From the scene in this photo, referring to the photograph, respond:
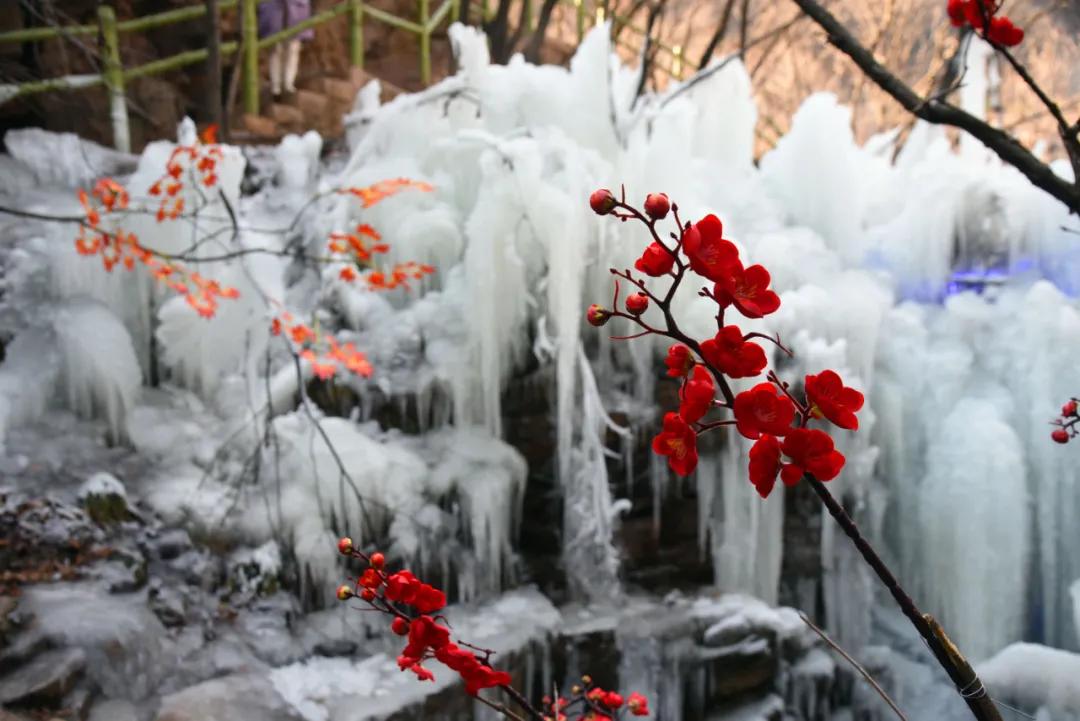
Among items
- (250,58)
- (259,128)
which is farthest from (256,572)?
(250,58)

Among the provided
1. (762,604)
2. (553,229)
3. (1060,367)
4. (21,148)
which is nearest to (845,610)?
(762,604)

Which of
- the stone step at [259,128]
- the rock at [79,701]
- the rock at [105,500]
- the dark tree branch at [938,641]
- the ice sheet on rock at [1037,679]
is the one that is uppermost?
the stone step at [259,128]

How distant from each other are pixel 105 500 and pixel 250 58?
14.5 ft

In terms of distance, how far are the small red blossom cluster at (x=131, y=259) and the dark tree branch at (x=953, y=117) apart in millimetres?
3185

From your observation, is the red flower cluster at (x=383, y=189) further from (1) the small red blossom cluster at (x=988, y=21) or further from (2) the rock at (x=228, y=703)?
(1) the small red blossom cluster at (x=988, y=21)

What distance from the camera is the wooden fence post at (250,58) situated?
6.27 meters

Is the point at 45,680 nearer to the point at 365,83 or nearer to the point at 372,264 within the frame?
the point at 372,264

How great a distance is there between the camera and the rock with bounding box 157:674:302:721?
267 centimetres

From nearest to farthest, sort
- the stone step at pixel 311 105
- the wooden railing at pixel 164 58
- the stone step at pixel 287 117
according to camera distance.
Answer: the wooden railing at pixel 164 58 → the stone step at pixel 287 117 → the stone step at pixel 311 105

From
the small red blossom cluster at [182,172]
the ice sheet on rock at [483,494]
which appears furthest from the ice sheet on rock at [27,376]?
the ice sheet on rock at [483,494]

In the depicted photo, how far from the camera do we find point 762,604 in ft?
13.2

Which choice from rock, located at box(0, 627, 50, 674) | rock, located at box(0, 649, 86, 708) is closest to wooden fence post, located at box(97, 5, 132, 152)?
rock, located at box(0, 627, 50, 674)

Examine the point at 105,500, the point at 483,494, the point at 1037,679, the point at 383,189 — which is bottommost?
the point at 1037,679

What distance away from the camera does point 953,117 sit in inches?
57.5
